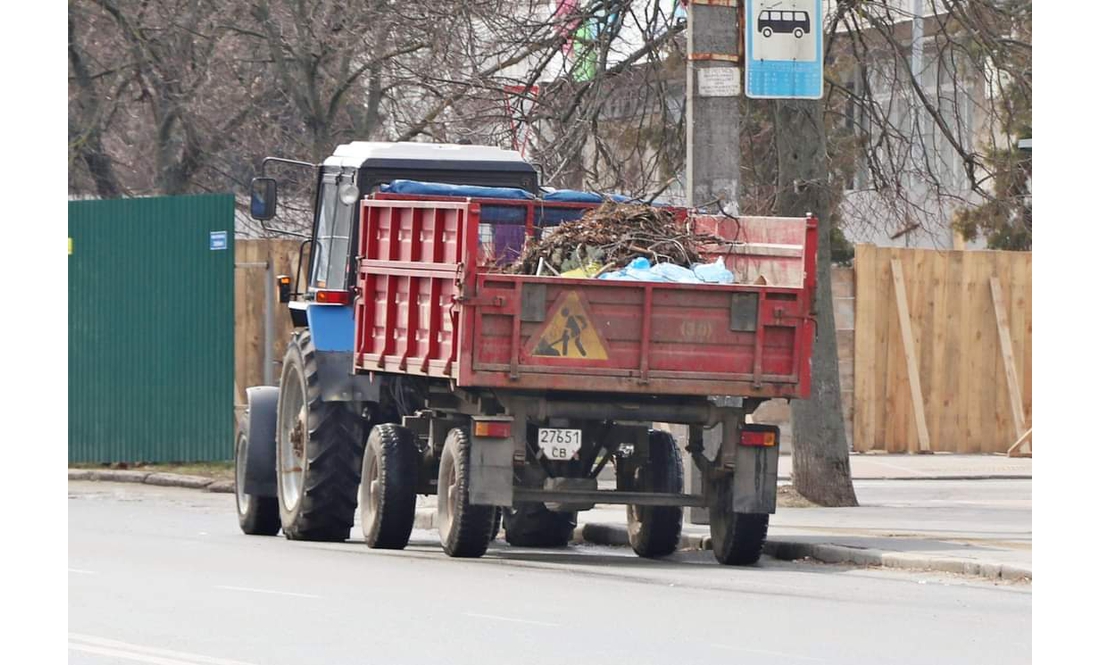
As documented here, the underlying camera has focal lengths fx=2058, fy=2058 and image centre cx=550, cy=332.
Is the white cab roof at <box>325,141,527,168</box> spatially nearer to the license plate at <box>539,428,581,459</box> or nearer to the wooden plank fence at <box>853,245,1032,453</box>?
the license plate at <box>539,428,581,459</box>

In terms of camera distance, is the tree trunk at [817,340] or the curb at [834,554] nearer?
the curb at [834,554]

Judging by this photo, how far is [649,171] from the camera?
1892 centimetres

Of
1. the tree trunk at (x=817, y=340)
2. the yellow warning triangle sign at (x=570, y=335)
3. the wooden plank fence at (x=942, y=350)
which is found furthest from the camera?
the wooden plank fence at (x=942, y=350)

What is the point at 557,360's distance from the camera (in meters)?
13.1

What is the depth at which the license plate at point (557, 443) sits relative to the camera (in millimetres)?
13539

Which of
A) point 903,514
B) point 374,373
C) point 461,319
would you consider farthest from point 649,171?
point 461,319

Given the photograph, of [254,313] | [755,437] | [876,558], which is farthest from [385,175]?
[254,313]

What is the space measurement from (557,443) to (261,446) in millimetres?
4047

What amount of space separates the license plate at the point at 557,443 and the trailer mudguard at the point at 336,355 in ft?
7.61

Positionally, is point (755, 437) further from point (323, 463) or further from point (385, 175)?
point (385, 175)

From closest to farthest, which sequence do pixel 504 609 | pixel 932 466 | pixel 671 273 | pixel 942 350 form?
pixel 504 609 → pixel 671 273 → pixel 932 466 → pixel 942 350

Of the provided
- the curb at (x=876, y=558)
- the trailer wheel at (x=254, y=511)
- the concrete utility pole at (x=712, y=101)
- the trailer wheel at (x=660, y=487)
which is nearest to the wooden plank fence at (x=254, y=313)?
the trailer wheel at (x=254, y=511)

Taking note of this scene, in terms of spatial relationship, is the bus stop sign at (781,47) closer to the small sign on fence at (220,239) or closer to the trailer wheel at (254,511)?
the trailer wheel at (254,511)

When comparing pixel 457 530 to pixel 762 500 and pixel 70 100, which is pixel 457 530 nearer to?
pixel 762 500
